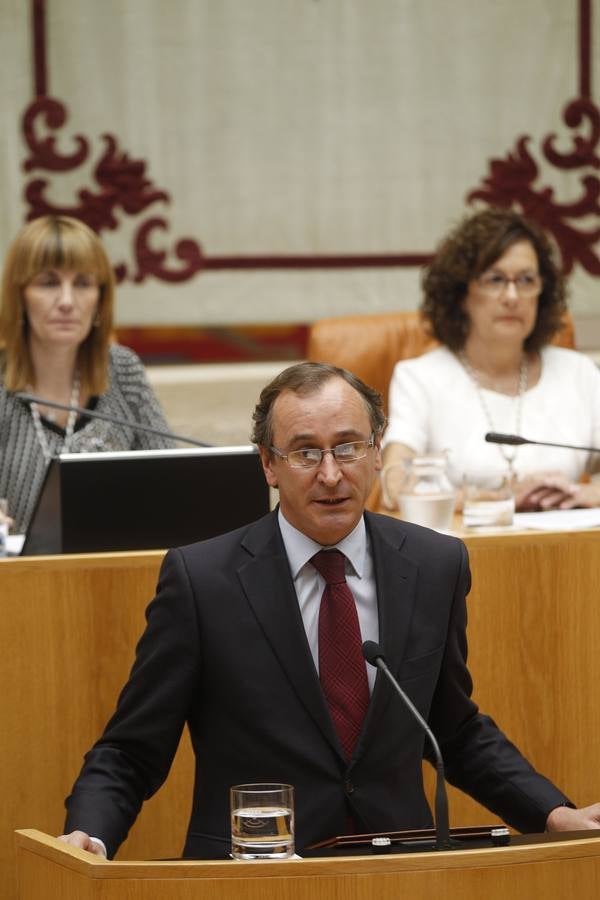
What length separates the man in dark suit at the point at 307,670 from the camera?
1847 millimetres

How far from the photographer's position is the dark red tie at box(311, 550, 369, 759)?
188cm

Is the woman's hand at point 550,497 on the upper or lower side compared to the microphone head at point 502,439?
lower

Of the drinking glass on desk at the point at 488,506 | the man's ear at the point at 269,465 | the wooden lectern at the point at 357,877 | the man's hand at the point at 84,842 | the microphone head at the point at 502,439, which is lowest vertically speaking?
the man's hand at the point at 84,842

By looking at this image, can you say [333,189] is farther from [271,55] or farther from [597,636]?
[597,636]

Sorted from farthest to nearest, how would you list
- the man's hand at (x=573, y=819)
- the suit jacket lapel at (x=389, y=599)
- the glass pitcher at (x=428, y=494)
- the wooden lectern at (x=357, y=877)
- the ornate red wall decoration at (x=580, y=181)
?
the ornate red wall decoration at (x=580, y=181) → the glass pitcher at (x=428, y=494) → the suit jacket lapel at (x=389, y=599) → the man's hand at (x=573, y=819) → the wooden lectern at (x=357, y=877)

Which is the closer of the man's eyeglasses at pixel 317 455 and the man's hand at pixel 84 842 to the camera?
the man's hand at pixel 84 842

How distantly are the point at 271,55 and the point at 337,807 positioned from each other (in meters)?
3.16

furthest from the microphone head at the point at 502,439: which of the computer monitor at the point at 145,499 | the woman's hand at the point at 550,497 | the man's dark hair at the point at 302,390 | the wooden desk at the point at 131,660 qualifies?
the man's dark hair at the point at 302,390

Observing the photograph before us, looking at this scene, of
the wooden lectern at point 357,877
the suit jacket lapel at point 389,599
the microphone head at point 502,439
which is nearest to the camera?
the wooden lectern at point 357,877

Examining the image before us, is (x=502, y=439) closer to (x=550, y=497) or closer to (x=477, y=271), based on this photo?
(x=550, y=497)

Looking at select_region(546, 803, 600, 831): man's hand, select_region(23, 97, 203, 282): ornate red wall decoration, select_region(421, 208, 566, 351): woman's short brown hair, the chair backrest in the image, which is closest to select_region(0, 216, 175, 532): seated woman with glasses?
the chair backrest

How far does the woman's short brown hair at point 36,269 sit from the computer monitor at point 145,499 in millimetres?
885

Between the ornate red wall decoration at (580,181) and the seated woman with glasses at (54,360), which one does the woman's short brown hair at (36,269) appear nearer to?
the seated woman with glasses at (54,360)

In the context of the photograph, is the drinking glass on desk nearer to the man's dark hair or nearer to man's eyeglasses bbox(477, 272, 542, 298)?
the man's dark hair
